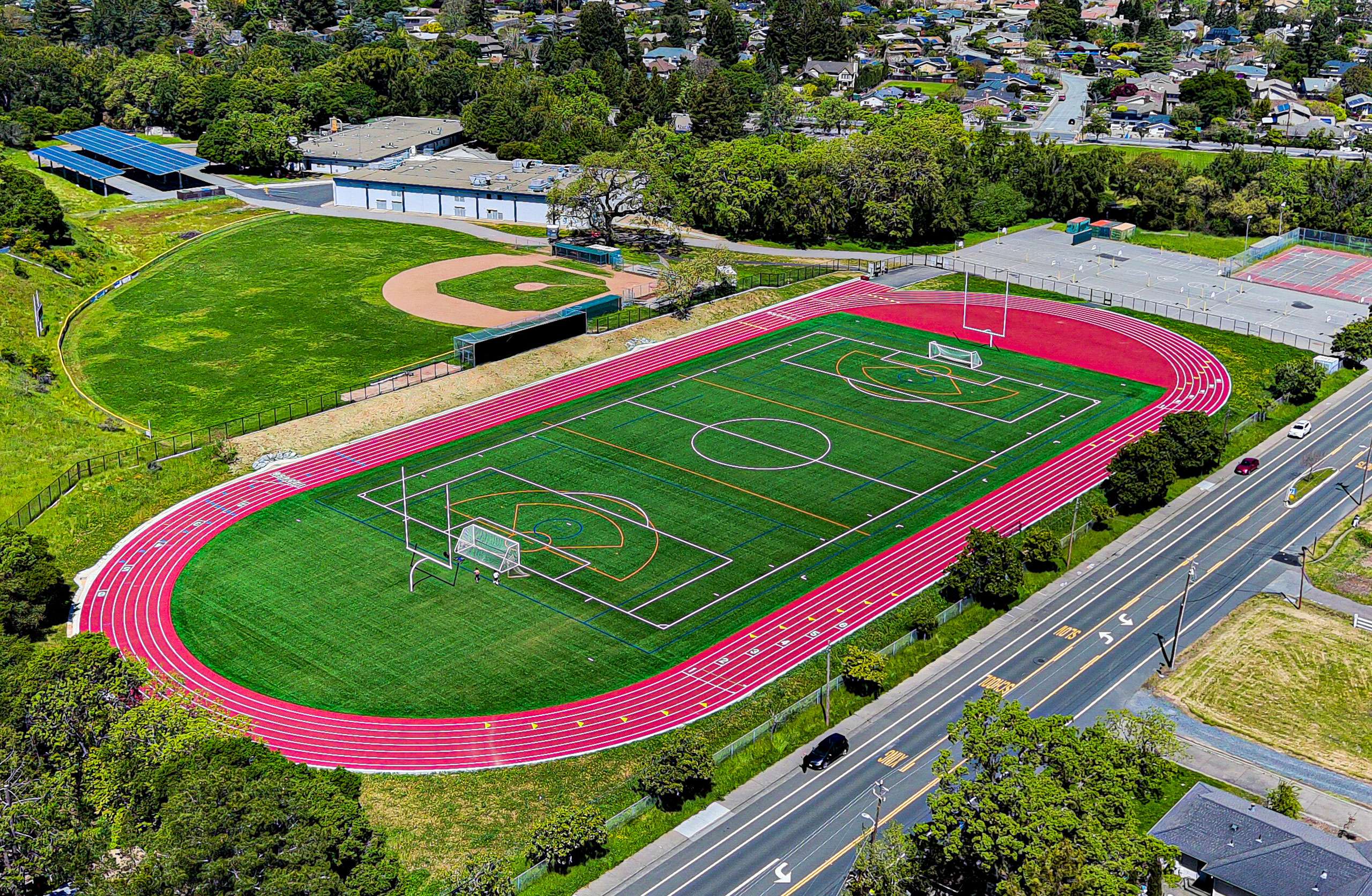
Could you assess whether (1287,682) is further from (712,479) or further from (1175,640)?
(712,479)

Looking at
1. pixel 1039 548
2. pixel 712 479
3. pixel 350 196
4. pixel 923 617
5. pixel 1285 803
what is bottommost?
pixel 1285 803

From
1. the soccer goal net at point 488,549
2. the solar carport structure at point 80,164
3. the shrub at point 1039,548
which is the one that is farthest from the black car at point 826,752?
the solar carport structure at point 80,164

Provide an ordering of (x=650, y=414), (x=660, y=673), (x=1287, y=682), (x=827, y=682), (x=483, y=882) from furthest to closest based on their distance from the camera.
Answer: (x=650, y=414) → (x=1287, y=682) → (x=660, y=673) → (x=827, y=682) → (x=483, y=882)

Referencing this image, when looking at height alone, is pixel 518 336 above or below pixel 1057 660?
above

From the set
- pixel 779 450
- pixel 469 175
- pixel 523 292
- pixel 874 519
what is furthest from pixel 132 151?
pixel 874 519

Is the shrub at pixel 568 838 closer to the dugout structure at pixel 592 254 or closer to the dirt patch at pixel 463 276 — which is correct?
the dirt patch at pixel 463 276

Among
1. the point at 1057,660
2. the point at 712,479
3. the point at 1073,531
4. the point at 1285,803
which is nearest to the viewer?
the point at 1285,803

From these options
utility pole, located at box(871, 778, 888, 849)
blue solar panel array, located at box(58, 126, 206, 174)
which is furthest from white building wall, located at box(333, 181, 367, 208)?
utility pole, located at box(871, 778, 888, 849)
